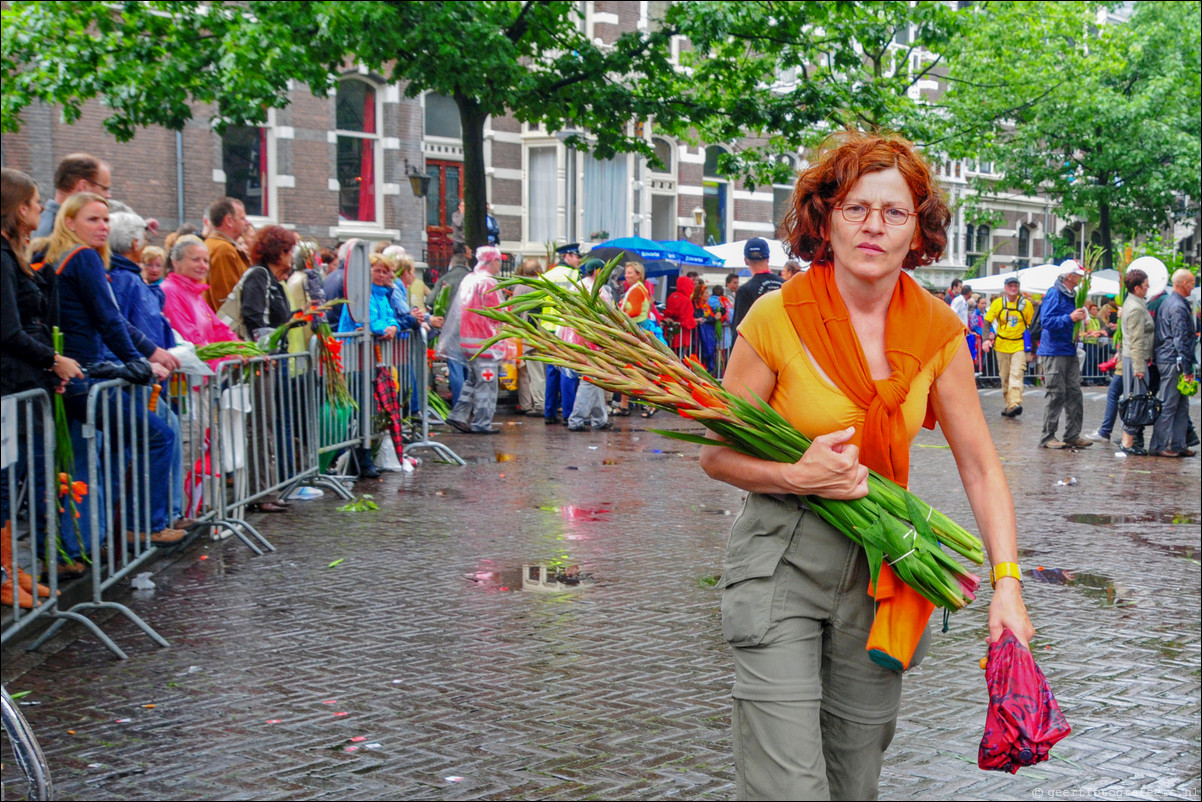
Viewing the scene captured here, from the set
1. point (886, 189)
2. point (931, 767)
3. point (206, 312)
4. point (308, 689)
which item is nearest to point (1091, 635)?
point (931, 767)

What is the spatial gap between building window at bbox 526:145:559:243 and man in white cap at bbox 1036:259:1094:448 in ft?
59.7

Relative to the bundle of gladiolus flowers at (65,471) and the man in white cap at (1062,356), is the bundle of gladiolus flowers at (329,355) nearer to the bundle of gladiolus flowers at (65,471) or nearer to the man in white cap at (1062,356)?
the bundle of gladiolus flowers at (65,471)

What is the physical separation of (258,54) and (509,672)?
1207 centimetres

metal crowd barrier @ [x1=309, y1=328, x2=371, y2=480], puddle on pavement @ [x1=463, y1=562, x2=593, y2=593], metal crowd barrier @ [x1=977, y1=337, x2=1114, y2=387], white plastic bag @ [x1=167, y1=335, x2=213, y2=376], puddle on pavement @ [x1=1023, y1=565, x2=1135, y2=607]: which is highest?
white plastic bag @ [x1=167, y1=335, x2=213, y2=376]

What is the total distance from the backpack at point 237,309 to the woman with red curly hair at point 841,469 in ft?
23.6

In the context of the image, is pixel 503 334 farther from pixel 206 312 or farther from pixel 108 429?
pixel 206 312

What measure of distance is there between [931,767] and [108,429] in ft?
13.5

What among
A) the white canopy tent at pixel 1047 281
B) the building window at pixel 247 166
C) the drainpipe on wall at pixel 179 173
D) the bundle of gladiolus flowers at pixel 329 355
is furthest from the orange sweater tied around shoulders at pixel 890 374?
the white canopy tent at pixel 1047 281

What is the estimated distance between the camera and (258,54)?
15.7 m

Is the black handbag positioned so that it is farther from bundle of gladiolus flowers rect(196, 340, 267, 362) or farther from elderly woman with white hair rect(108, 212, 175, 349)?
elderly woman with white hair rect(108, 212, 175, 349)

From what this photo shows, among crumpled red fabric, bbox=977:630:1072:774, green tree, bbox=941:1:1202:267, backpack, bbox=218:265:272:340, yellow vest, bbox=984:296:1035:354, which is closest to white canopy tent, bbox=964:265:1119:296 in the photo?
green tree, bbox=941:1:1202:267

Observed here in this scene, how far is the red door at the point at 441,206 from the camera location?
2877 cm

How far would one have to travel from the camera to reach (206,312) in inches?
340

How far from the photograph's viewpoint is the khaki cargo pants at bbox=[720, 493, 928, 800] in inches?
106
